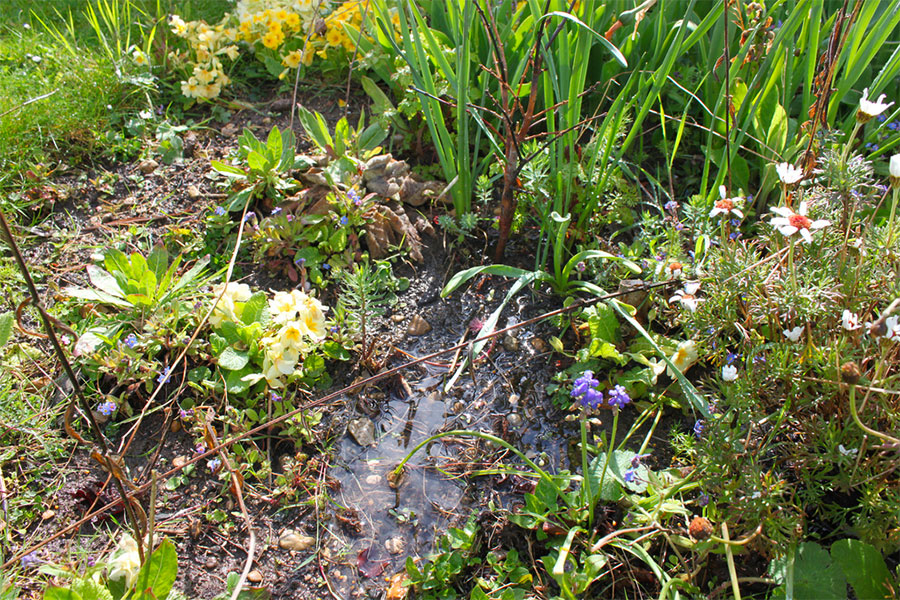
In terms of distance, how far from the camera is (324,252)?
6.88 feet

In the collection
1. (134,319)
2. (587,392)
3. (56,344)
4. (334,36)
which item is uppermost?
(334,36)

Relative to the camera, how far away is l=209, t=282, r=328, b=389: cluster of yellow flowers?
1.68 m

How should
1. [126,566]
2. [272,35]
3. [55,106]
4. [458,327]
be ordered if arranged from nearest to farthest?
[126,566] → [458,327] → [55,106] → [272,35]

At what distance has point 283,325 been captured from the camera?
176cm

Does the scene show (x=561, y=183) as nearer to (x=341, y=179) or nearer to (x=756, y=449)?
(x=341, y=179)

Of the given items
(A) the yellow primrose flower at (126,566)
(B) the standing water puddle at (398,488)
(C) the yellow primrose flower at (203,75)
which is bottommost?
(B) the standing water puddle at (398,488)

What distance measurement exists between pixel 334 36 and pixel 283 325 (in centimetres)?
145

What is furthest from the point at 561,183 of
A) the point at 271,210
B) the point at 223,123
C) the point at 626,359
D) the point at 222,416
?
the point at 223,123

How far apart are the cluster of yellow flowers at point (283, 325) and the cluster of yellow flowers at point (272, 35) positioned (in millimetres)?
1277

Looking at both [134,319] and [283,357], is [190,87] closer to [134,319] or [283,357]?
[134,319]

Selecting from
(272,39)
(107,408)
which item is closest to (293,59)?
(272,39)

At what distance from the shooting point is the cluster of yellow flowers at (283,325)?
1.68m

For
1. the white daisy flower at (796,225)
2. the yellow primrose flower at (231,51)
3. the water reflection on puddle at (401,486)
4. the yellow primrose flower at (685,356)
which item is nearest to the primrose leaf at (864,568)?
the yellow primrose flower at (685,356)

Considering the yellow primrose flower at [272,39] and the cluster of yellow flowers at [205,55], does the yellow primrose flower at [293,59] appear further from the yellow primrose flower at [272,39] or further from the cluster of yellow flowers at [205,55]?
the cluster of yellow flowers at [205,55]
